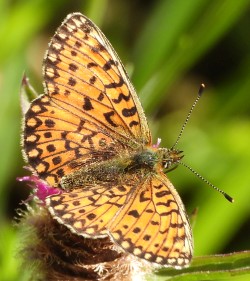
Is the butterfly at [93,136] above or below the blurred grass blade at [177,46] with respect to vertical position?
below

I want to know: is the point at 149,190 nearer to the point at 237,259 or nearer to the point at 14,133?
the point at 237,259

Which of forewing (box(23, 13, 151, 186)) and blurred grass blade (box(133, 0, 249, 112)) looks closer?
forewing (box(23, 13, 151, 186))

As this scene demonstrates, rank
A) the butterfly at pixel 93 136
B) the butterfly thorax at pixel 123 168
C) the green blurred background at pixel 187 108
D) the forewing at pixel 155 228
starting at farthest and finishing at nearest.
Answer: the green blurred background at pixel 187 108 < the butterfly thorax at pixel 123 168 < the butterfly at pixel 93 136 < the forewing at pixel 155 228

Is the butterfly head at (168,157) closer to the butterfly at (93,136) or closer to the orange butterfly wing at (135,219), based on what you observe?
the butterfly at (93,136)

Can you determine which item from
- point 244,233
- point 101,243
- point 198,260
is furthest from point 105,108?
point 244,233

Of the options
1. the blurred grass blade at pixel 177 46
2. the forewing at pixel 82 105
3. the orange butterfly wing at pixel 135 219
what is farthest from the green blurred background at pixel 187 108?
the orange butterfly wing at pixel 135 219

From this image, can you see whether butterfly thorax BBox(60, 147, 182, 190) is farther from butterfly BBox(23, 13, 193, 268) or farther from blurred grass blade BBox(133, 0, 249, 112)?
blurred grass blade BBox(133, 0, 249, 112)

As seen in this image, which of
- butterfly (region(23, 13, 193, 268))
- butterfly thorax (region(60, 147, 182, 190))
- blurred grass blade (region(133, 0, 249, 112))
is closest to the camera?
butterfly (region(23, 13, 193, 268))

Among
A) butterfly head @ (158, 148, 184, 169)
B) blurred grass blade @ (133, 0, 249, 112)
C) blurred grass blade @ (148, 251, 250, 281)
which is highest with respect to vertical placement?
blurred grass blade @ (133, 0, 249, 112)

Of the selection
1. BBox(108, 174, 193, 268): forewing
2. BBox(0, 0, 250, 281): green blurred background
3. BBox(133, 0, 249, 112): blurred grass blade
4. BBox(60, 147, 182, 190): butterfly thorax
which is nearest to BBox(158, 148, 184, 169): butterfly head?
BBox(60, 147, 182, 190): butterfly thorax
